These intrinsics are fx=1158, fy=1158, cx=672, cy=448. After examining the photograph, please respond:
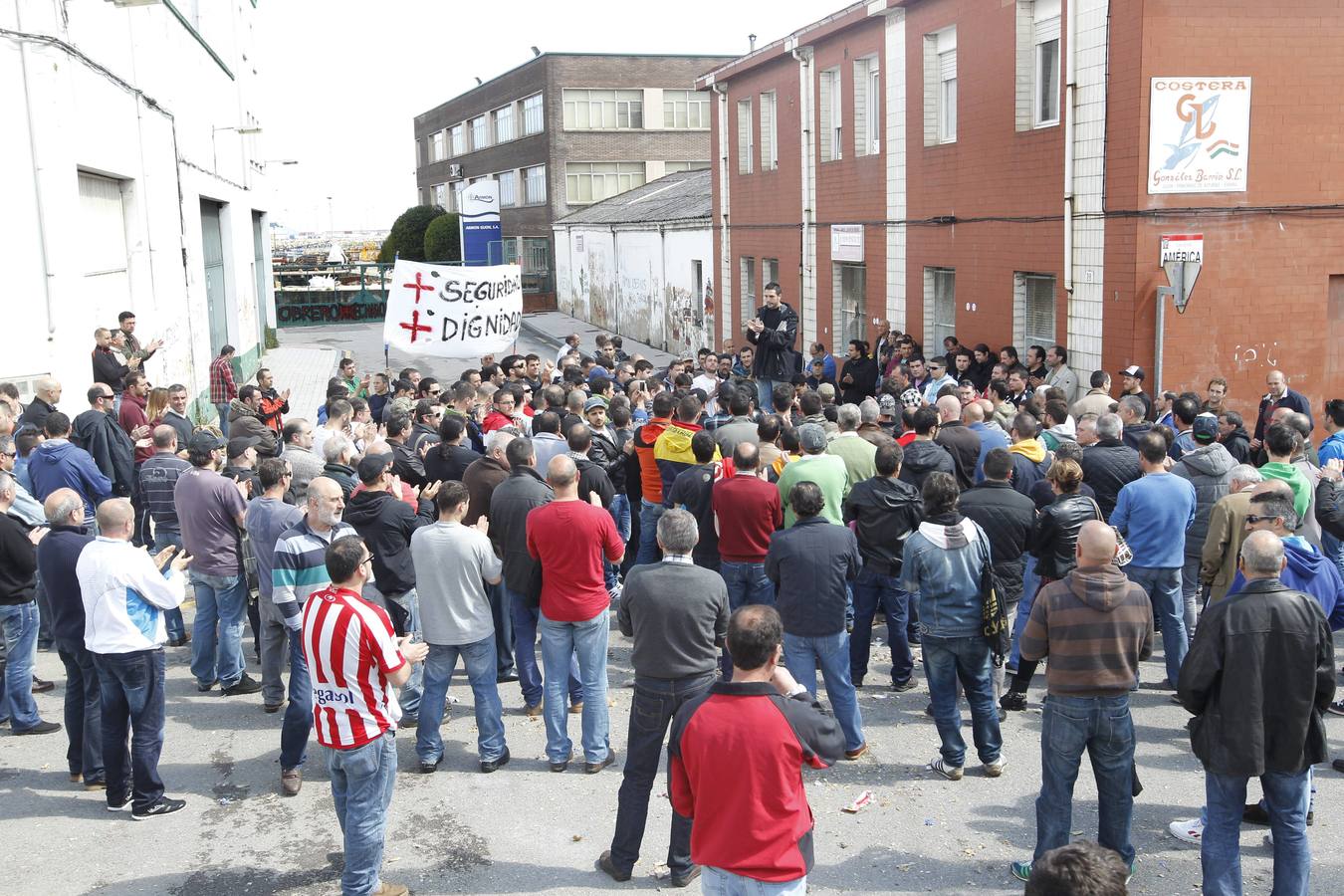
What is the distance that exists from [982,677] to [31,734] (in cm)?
641

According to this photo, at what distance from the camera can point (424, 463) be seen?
9.60m

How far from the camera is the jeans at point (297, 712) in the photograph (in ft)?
23.0

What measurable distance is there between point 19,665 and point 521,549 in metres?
3.50

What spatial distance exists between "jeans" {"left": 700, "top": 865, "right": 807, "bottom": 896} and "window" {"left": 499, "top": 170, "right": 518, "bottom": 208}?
5711 centimetres

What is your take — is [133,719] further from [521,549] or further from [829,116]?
[829,116]

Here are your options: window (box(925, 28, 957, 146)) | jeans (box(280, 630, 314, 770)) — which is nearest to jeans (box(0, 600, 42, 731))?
jeans (box(280, 630, 314, 770))

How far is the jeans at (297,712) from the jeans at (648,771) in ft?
7.38

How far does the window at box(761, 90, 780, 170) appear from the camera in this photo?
2462 cm

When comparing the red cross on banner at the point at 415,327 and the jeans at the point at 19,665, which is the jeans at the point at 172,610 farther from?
the red cross on banner at the point at 415,327

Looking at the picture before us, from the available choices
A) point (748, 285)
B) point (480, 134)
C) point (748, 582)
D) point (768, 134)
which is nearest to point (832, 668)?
point (748, 582)

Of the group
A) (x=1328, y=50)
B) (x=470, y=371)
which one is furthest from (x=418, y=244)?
(x=1328, y=50)

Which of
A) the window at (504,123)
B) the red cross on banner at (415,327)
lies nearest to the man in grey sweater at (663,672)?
the red cross on banner at (415,327)

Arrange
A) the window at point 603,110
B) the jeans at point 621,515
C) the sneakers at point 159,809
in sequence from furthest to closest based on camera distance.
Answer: the window at point 603,110 < the jeans at point 621,515 < the sneakers at point 159,809

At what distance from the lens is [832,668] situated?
282 inches
